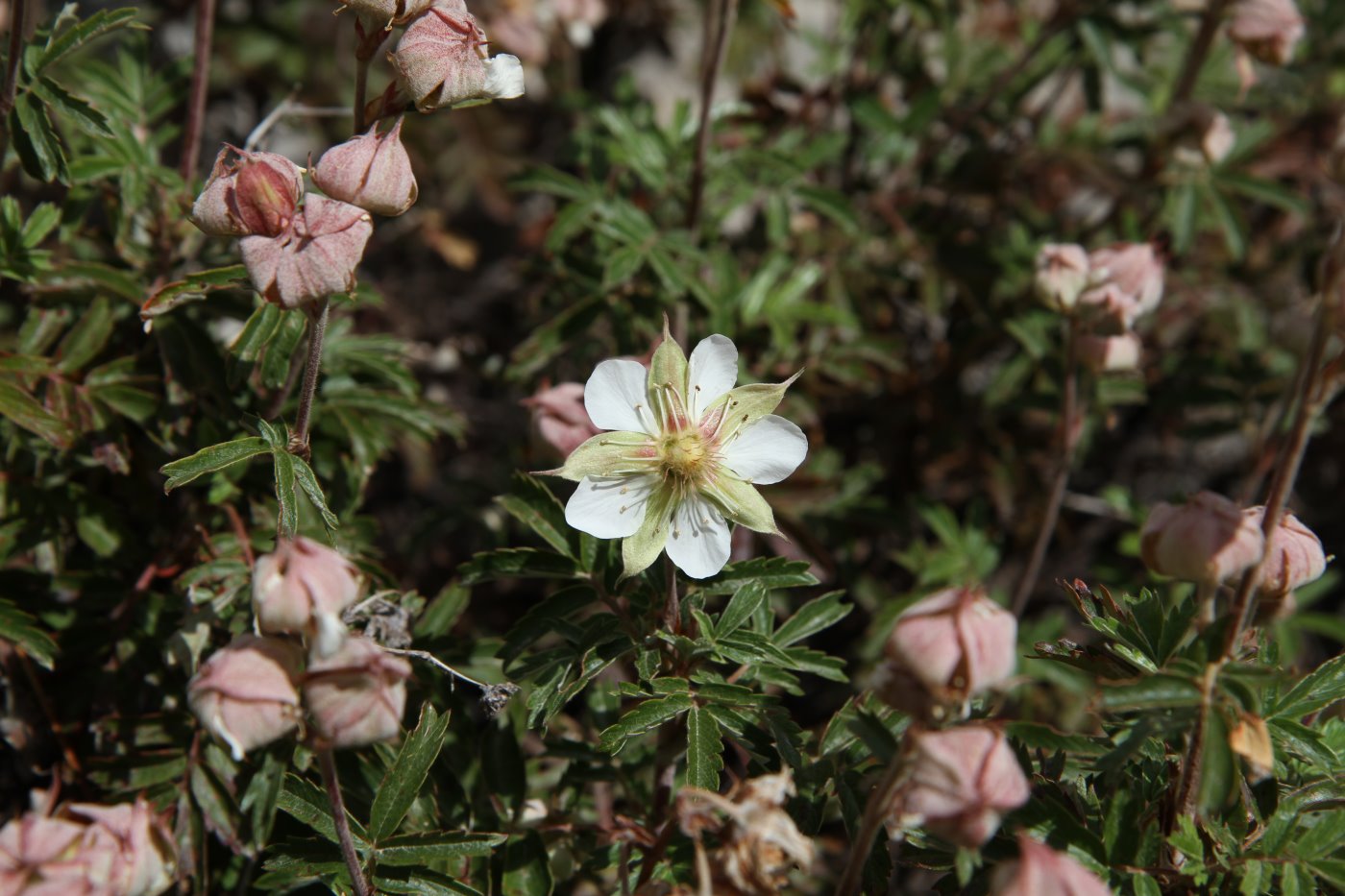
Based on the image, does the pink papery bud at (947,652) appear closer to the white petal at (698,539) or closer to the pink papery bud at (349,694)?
the white petal at (698,539)

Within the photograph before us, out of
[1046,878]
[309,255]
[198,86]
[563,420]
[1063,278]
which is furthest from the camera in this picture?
[198,86]

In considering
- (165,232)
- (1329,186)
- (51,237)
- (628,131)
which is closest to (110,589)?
(165,232)

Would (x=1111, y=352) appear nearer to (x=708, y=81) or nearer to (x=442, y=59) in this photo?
(x=708, y=81)

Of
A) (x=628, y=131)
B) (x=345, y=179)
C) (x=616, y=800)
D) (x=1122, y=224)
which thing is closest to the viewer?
(x=345, y=179)

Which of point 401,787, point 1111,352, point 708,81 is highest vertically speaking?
point 708,81

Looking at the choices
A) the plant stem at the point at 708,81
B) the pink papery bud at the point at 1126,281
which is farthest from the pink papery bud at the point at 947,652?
the plant stem at the point at 708,81

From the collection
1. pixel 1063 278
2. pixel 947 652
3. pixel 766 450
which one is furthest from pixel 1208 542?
pixel 1063 278

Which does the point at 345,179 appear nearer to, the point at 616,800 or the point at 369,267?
the point at 616,800
